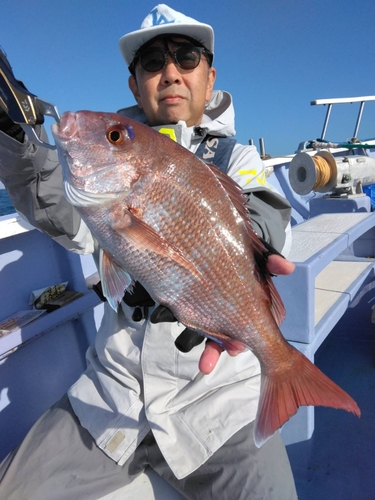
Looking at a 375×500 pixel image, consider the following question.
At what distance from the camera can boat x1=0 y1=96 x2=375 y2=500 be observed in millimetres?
2209

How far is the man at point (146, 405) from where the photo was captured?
1.65m

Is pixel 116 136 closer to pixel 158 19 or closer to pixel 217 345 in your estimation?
pixel 217 345

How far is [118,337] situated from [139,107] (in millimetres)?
1526

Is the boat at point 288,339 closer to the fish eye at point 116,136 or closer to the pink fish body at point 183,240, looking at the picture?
the pink fish body at point 183,240

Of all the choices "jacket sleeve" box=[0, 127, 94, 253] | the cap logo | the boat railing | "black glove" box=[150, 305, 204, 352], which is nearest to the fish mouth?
"jacket sleeve" box=[0, 127, 94, 253]

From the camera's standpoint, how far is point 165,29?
2064 mm

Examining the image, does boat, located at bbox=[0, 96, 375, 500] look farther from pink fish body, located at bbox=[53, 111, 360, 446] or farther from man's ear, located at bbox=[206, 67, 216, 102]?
man's ear, located at bbox=[206, 67, 216, 102]

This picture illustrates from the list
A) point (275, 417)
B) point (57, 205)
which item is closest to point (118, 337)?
point (57, 205)

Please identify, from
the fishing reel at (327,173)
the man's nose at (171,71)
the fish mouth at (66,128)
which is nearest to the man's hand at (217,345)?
the fish mouth at (66,128)

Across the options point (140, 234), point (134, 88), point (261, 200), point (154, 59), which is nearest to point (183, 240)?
point (140, 234)

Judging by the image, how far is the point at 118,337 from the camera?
1.92 metres

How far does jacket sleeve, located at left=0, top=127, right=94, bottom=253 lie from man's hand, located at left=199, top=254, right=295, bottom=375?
0.98 meters

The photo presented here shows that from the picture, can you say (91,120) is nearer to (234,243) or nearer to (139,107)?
(234,243)

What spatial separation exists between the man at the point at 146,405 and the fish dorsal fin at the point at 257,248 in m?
0.26
